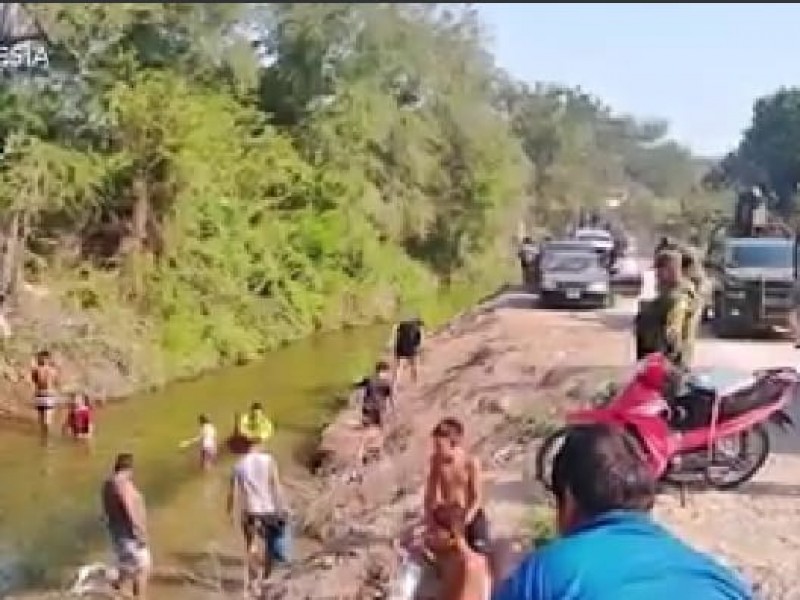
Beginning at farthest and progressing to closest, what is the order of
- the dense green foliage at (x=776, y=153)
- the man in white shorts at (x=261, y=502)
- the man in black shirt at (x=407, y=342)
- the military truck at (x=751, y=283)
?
the dense green foliage at (x=776, y=153)
the military truck at (x=751, y=283)
the man in black shirt at (x=407, y=342)
the man in white shorts at (x=261, y=502)

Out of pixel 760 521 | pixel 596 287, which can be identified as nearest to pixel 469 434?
pixel 760 521

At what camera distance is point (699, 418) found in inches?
439

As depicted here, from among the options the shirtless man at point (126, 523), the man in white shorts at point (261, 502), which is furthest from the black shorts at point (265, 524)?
the shirtless man at point (126, 523)

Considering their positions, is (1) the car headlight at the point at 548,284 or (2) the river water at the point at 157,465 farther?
(1) the car headlight at the point at 548,284

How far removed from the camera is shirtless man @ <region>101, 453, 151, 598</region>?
1135 cm

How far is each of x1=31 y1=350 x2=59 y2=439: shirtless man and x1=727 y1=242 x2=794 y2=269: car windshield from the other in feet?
34.2

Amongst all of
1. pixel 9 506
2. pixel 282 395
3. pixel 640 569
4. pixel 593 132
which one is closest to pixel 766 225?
pixel 282 395

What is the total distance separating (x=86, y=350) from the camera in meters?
24.2

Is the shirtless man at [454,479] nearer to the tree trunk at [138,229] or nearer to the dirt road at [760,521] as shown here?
the dirt road at [760,521]

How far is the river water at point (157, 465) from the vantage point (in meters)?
14.0

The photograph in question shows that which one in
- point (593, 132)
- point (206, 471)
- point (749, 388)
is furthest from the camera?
point (593, 132)

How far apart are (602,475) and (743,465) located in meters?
8.67

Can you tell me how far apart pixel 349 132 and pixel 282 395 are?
14.0 metres

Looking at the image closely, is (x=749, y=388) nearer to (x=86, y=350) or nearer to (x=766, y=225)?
(x=86, y=350)
